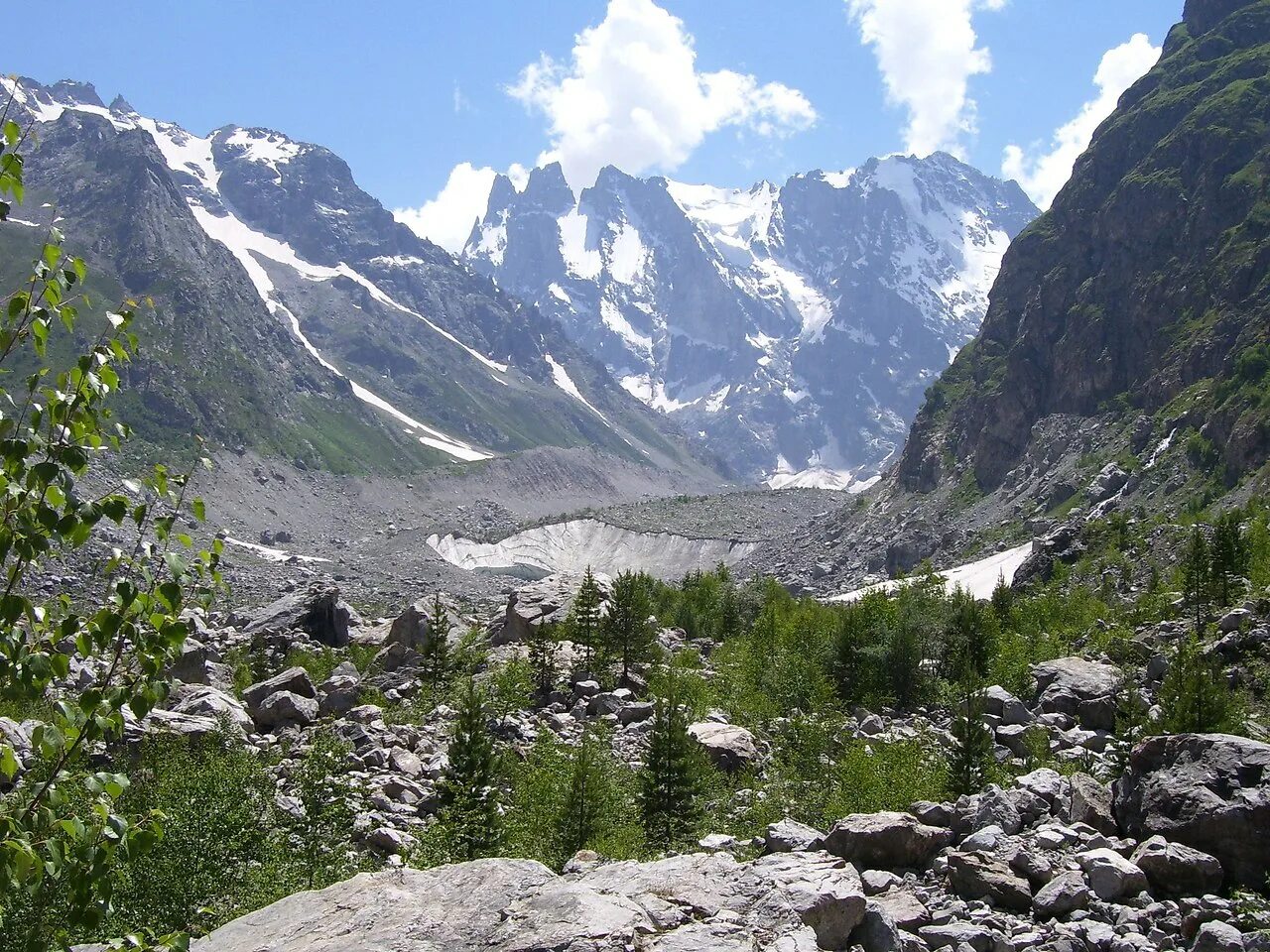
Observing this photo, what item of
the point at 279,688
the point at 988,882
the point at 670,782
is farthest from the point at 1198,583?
the point at 279,688

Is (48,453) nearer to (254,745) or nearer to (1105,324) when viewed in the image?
(254,745)

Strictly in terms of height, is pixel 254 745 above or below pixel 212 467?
below

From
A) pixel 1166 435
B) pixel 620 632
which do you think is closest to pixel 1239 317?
pixel 1166 435

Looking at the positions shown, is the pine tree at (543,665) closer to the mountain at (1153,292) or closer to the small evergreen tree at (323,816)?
the small evergreen tree at (323,816)

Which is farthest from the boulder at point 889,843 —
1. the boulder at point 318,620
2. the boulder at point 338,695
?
the boulder at point 318,620

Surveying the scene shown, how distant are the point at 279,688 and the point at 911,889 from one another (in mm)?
40146

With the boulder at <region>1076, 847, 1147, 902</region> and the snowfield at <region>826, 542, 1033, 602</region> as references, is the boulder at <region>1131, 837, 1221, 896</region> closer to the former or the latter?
the boulder at <region>1076, 847, 1147, 902</region>

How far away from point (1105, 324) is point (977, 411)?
30309 millimetres

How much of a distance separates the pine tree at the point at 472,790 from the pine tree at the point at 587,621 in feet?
78.7

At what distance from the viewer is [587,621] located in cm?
6100

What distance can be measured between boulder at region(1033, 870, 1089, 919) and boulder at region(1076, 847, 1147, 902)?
0.90 ft

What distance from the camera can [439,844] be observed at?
27.5 metres

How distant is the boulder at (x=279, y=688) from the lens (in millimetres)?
48938

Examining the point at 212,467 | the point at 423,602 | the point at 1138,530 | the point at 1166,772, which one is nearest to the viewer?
the point at 212,467
